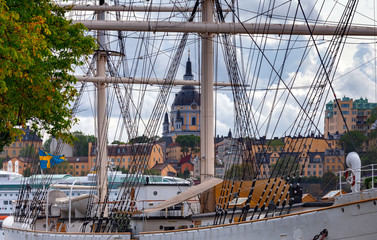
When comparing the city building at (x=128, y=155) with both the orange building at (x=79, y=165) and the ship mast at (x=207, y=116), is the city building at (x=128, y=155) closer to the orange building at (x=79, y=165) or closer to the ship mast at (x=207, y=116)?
the ship mast at (x=207, y=116)

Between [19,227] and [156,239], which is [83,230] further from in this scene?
[19,227]

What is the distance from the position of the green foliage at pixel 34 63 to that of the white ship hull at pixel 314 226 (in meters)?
6.13

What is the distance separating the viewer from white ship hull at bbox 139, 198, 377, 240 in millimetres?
19562

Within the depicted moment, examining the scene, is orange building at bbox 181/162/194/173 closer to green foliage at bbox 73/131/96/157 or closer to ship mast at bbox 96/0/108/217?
green foliage at bbox 73/131/96/157

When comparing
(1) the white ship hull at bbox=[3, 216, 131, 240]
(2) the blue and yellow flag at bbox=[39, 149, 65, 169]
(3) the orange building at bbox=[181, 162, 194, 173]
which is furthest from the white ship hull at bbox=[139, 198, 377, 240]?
(3) the orange building at bbox=[181, 162, 194, 173]

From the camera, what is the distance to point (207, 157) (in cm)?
3462

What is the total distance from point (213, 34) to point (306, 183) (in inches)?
2839

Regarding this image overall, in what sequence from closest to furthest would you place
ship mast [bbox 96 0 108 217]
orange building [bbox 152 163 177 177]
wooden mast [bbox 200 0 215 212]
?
wooden mast [bbox 200 0 215 212]
ship mast [bbox 96 0 108 217]
orange building [bbox 152 163 177 177]

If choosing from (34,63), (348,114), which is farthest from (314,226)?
(348,114)

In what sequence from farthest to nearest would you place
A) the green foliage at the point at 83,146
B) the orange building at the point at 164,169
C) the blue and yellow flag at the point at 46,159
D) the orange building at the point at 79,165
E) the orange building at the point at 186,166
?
the green foliage at the point at 83,146 < the orange building at the point at 79,165 < the orange building at the point at 186,166 < the orange building at the point at 164,169 < the blue and yellow flag at the point at 46,159

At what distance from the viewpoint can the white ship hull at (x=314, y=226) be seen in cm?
1956

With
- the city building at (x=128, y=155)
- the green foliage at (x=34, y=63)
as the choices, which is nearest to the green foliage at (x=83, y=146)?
the city building at (x=128, y=155)

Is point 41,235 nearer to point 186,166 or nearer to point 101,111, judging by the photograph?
point 101,111

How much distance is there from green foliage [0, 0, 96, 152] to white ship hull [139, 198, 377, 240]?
20.1 feet
